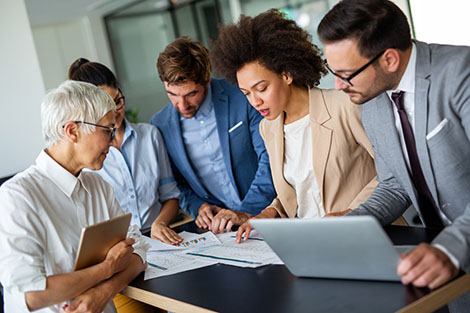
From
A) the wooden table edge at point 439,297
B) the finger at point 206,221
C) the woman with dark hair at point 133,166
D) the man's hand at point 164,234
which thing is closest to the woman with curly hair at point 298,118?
the finger at point 206,221

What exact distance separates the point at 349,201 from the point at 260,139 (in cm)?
84

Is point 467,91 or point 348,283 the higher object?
point 467,91

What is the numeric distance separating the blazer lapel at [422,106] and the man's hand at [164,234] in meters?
1.27

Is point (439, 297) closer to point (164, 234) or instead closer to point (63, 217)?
point (63, 217)

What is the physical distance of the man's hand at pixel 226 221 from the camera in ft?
8.56

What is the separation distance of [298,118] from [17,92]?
369 centimetres

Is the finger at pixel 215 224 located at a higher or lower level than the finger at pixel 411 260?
lower

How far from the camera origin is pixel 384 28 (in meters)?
1.79

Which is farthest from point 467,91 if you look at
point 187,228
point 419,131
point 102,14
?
point 102,14

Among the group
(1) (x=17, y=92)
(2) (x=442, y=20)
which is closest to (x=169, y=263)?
(1) (x=17, y=92)

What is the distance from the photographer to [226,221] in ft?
8.63

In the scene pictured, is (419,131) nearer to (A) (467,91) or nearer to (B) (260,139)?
(A) (467,91)

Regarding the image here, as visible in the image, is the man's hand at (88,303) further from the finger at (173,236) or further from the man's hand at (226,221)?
the man's hand at (226,221)

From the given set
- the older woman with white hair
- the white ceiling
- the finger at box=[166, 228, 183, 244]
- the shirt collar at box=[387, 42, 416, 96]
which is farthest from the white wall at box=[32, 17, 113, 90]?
the shirt collar at box=[387, 42, 416, 96]
